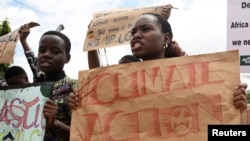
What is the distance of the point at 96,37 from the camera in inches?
125

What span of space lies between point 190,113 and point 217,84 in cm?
18

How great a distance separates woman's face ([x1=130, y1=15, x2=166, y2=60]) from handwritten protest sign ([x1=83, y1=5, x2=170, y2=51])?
63cm

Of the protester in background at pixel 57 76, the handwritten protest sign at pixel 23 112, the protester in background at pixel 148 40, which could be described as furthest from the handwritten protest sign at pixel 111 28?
the handwritten protest sign at pixel 23 112

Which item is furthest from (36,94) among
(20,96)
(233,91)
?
(233,91)

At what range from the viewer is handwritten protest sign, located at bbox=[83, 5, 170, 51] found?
3.10 metres

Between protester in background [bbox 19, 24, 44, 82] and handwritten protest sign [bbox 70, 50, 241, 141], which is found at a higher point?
protester in background [bbox 19, 24, 44, 82]

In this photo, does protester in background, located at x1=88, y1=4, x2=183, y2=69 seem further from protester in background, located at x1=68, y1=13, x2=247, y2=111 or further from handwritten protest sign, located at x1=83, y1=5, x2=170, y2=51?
protester in background, located at x1=68, y1=13, x2=247, y2=111

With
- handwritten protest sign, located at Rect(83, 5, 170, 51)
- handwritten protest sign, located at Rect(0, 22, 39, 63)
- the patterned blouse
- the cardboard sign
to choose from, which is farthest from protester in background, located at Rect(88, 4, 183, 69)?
the cardboard sign

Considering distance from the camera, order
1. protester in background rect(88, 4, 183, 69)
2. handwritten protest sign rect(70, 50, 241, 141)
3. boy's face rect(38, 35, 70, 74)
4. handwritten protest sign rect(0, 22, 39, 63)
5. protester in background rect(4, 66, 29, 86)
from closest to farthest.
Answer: handwritten protest sign rect(70, 50, 241, 141), boy's face rect(38, 35, 70, 74), protester in background rect(88, 4, 183, 69), handwritten protest sign rect(0, 22, 39, 63), protester in background rect(4, 66, 29, 86)

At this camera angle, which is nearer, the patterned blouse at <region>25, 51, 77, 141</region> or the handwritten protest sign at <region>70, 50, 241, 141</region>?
the handwritten protest sign at <region>70, 50, 241, 141</region>

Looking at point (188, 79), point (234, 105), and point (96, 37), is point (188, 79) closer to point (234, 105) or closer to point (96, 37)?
point (234, 105)

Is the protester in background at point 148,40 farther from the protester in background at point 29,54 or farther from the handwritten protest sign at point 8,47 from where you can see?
the handwritten protest sign at point 8,47

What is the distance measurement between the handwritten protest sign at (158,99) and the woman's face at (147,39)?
110 mm

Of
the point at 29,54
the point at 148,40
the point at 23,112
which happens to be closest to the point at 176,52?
the point at 148,40
